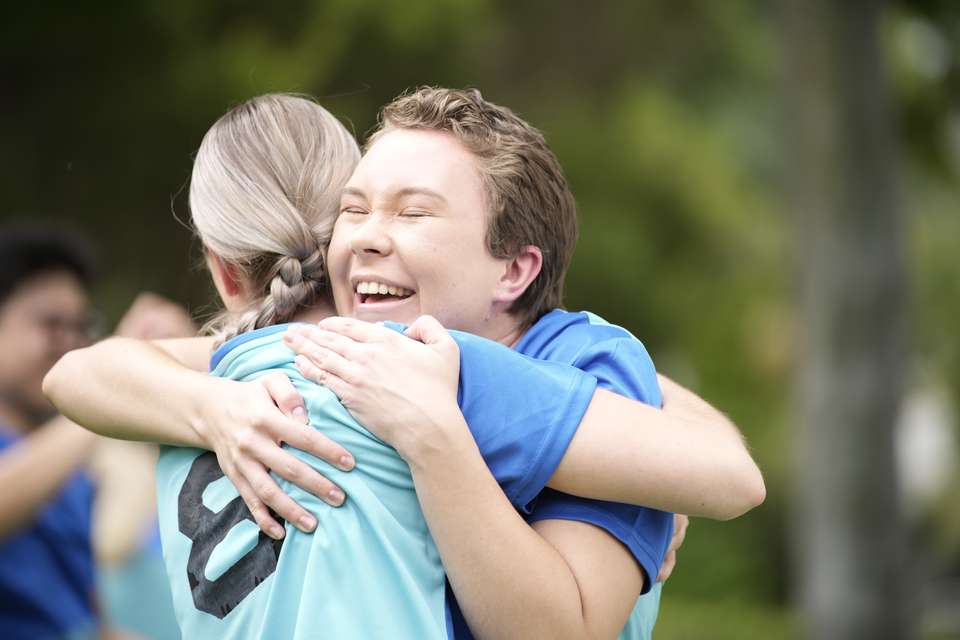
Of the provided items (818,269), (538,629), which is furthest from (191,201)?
(818,269)

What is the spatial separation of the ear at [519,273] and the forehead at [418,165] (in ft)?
0.53

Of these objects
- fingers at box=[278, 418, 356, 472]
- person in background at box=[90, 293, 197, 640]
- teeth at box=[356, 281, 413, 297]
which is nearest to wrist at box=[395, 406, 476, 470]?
fingers at box=[278, 418, 356, 472]

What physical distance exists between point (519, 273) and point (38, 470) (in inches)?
95.5

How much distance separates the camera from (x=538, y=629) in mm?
1931

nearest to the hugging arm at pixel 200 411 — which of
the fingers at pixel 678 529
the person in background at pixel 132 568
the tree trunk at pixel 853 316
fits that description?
the fingers at pixel 678 529

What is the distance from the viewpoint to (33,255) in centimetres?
454

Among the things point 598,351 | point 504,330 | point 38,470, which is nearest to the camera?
point 598,351

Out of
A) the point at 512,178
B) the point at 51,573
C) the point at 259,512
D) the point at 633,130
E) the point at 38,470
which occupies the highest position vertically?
the point at 633,130

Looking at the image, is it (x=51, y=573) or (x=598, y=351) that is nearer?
(x=598, y=351)

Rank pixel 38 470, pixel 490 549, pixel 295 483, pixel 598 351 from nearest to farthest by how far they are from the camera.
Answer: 1. pixel 490 549
2. pixel 295 483
3. pixel 598 351
4. pixel 38 470

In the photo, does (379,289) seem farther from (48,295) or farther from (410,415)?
(48,295)

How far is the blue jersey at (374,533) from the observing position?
6.39ft

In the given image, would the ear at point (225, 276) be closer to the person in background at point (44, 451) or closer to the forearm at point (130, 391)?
the forearm at point (130, 391)

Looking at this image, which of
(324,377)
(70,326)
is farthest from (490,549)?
(70,326)
